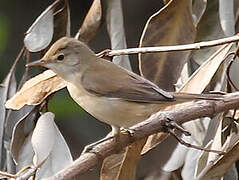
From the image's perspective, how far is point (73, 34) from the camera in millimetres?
3316

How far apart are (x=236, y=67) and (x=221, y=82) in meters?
0.17

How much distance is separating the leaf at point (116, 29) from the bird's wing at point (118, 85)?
226mm

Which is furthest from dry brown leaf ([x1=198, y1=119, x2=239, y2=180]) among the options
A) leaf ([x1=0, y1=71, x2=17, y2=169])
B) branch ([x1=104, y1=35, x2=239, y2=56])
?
leaf ([x1=0, y1=71, x2=17, y2=169])

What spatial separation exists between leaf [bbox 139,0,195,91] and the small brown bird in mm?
127

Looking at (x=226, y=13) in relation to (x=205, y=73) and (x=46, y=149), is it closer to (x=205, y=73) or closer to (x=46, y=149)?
(x=205, y=73)

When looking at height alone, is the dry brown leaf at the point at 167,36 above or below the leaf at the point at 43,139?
above

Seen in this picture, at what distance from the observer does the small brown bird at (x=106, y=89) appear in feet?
5.86

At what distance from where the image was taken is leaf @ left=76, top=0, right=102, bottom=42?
2.09 metres

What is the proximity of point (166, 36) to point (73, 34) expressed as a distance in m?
1.33

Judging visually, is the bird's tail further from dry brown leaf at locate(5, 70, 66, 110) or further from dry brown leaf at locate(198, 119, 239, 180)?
dry brown leaf at locate(5, 70, 66, 110)

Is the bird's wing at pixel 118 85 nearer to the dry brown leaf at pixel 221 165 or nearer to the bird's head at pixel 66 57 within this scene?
the bird's head at pixel 66 57

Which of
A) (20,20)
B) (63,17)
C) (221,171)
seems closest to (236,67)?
(221,171)

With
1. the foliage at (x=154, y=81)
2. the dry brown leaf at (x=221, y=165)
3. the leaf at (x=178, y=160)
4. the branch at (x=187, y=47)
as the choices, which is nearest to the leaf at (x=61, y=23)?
the foliage at (x=154, y=81)

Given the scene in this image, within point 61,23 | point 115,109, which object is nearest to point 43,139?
point 115,109
